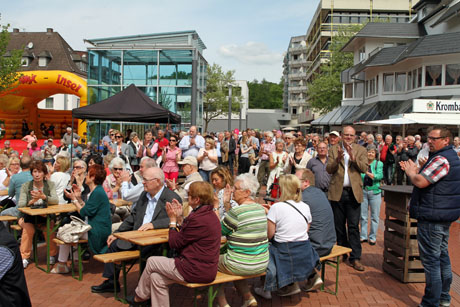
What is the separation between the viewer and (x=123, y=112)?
12172 mm

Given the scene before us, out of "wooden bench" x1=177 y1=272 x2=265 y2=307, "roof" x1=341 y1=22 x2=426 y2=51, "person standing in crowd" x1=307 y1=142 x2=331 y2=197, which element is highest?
"roof" x1=341 y1=22 x2=426 y2=51

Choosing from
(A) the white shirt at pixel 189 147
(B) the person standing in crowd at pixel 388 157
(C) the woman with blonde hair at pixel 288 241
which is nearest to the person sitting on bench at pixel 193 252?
(C) the woman with blonde hair at pixel 288 241

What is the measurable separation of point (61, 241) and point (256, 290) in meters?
2.69

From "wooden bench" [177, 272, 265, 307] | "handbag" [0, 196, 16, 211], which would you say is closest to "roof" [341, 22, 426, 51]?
"handbag" [0, 196, 16, 211]

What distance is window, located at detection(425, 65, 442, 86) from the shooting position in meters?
27.4

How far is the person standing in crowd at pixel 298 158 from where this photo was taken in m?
8.20

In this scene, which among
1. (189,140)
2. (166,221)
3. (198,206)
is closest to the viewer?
(198,206)

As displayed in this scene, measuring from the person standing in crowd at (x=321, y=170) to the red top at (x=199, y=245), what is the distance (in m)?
3.06

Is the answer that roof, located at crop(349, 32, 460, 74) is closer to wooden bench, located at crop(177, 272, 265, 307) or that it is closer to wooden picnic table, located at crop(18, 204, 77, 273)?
wooden picnic table, located at crop(18, 204, 77, 273)

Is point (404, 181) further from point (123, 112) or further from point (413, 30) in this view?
point (413, 30)

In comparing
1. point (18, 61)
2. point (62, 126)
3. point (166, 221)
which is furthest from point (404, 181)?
point (62, 126)

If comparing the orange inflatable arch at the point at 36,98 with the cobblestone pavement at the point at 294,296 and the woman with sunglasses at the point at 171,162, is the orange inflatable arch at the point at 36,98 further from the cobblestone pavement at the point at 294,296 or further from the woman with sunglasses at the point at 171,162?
the cobblestone pavement at the point at 294,296

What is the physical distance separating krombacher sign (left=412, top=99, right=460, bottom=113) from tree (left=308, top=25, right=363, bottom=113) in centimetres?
2421

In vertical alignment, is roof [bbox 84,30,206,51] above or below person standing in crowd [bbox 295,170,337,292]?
above
